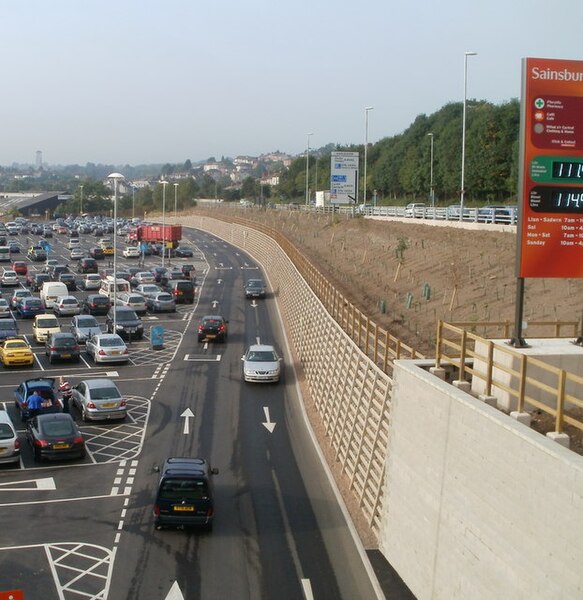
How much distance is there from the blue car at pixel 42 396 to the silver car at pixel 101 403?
81 cm

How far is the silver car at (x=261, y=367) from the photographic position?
33031mm

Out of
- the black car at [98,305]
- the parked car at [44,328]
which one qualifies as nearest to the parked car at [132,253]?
the black car at [98,305]

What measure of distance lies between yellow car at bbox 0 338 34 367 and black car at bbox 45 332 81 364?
0.91 metres

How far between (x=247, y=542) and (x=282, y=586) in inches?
90.6

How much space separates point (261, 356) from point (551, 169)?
21353mm

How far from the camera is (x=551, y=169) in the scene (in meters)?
13.6

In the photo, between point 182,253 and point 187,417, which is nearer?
point 187,417

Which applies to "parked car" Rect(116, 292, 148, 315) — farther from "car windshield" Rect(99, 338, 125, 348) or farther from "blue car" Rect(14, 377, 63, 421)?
"blue car" Rect(14, 377, 63, 421)

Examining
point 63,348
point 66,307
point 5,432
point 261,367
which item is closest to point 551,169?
point 5,432

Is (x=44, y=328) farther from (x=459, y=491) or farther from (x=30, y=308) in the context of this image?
(x=459, y=491)

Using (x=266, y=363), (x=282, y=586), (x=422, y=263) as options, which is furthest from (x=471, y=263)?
(x=282, y=586)

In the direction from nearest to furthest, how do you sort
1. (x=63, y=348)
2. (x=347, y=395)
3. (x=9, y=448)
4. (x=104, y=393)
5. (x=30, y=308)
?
(x=9, y=448)
(x=347, y=395)
(x=104, y=393)
(x=63, y=348)
(x=30, y=308)

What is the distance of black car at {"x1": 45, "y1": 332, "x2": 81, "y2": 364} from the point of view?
3675 cm

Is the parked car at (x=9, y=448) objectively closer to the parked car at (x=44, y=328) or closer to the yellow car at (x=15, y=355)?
the yellow car at (x=15, y=355)
